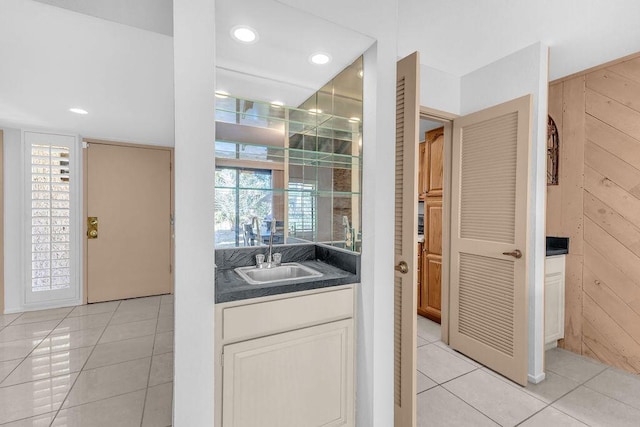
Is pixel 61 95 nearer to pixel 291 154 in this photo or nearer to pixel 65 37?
pixel 65 37

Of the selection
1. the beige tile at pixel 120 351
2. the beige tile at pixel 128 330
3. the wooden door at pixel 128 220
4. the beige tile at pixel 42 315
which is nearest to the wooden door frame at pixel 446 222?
the beige tile at pixel 120 351

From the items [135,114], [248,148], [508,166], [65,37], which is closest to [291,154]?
[248,148]

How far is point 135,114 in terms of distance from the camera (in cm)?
306

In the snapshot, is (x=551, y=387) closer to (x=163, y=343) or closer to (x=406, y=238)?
(x=406, y=238)

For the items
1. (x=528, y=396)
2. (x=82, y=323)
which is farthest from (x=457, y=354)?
(x=82, y=323)

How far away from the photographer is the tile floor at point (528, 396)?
1786 mm

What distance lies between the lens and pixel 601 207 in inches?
96.0

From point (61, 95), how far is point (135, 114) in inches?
23.6

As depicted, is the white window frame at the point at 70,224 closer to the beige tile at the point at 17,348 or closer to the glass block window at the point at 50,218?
the glass block window at the point at 50,218

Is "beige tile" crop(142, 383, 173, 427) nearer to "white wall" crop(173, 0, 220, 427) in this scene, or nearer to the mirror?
"white wall" crop(173, 0, 220, 427)

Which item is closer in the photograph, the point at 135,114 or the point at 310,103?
the point at 310,103

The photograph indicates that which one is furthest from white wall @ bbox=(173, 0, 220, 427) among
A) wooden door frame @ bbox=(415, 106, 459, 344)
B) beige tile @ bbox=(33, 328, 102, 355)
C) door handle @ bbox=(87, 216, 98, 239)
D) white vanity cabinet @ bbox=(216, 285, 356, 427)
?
door handle @ bbox=(87, 216, 98, 239)

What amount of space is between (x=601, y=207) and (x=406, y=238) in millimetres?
2103

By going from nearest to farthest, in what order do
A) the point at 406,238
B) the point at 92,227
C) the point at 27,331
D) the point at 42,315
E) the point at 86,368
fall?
the point at 406,238 < the point at 86,368 < the point at 27,331 < the point at 42,315 < the point at 92,227
